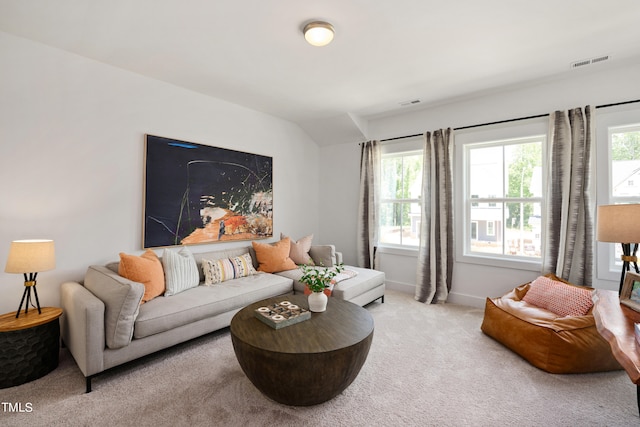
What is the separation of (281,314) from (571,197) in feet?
10.4

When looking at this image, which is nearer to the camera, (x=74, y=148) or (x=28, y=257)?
(x=28, y=257)

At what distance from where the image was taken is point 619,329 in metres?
1.37

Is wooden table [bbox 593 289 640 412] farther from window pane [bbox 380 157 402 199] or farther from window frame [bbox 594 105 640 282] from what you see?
window pane [bbox 380 157 402 199]

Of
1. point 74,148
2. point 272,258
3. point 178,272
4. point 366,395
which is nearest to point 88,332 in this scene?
point 178,272

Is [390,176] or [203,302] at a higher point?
[390,176]


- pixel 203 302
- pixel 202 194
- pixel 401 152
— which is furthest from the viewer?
pixel 401 152

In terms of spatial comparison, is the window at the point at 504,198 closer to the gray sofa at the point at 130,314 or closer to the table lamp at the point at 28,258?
the gray sofa at the point at 130,314

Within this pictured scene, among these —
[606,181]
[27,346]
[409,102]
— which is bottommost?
[27,346]

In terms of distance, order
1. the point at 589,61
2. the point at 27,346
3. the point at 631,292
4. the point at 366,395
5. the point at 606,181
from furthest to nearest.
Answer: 1. the point at 606,181
2. the point at 589,61
3. the point at 27,346
4. the point at 366,395
5. the point at 631,292

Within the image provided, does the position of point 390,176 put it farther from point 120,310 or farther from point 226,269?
point 120,310

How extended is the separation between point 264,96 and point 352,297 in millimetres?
2603

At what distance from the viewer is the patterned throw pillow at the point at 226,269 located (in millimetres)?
3139

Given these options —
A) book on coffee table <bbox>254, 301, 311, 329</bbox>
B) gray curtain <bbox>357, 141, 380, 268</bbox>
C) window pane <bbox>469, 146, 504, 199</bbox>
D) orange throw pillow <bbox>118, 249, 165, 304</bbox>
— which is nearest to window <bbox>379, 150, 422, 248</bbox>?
gray curtain <bbox>357, 141, 380, 268</bbox>

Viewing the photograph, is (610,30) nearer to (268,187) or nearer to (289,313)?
(289,313)
